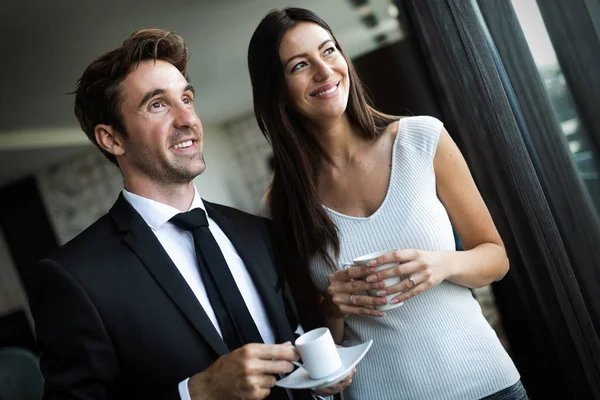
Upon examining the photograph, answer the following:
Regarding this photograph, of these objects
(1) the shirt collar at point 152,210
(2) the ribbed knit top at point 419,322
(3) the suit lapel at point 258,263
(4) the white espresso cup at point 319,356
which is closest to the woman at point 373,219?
(2) the ribbed knit top at point 419,322

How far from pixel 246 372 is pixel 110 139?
731 mm

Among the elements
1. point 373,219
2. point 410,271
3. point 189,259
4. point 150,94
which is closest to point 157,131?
point 150,94

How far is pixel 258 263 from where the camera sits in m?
1.44

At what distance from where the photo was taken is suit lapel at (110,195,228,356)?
48.0 inches

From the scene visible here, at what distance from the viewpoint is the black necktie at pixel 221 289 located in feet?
4.23

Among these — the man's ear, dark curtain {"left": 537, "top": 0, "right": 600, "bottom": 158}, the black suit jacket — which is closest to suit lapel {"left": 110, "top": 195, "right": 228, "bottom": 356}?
the black suit jacket

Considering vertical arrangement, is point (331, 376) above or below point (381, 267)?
below

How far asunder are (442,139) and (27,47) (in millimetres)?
3035

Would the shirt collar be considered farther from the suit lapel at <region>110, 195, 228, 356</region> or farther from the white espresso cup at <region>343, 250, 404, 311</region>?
the white espresso cup at <region>343, 250, 404, 311</region>

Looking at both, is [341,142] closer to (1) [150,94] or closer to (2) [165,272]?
(1) [150,94]

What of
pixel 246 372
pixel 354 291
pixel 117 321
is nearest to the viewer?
pixel 246 372

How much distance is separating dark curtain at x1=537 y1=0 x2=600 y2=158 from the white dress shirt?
0.81 m

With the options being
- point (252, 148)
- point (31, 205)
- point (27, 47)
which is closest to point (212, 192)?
point (252, 148)

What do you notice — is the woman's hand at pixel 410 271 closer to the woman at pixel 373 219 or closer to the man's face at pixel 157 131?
the woman at pixel 373 219
